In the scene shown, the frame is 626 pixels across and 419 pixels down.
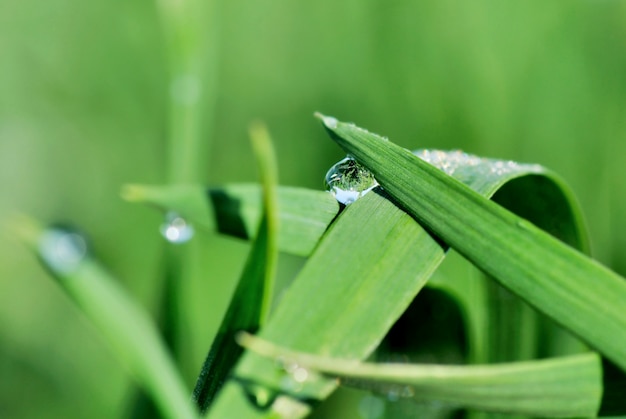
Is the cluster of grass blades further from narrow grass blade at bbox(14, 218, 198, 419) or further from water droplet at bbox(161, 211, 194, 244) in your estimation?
water droplet at bbox(161, 211, 194, 244)

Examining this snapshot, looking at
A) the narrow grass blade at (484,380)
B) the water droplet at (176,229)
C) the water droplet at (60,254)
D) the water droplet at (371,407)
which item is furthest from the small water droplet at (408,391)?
the water droplet at (371,407)

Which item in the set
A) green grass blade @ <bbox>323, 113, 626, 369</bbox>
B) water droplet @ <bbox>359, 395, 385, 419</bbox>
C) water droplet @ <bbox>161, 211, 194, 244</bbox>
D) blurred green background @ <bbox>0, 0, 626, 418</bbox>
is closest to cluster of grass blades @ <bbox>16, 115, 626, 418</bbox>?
green grass blade @ <bbox>323, 113, 626, 369</bbox>

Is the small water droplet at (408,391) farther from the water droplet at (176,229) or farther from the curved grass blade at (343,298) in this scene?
the water droplet at (176,229)

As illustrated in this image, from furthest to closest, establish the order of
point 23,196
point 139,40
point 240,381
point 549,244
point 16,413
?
point 139,40
point 23,196
point 16,413
point 549,244
point 240,381

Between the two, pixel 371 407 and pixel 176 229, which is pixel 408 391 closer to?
pixel 176 229

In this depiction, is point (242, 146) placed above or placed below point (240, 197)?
below

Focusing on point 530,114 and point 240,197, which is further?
point 530,114

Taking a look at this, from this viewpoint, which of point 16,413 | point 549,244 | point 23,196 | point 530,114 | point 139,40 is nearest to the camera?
point 549,244

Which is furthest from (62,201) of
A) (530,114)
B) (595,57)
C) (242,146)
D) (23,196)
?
(595,57)

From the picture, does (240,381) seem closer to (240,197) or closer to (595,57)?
(240,197)
